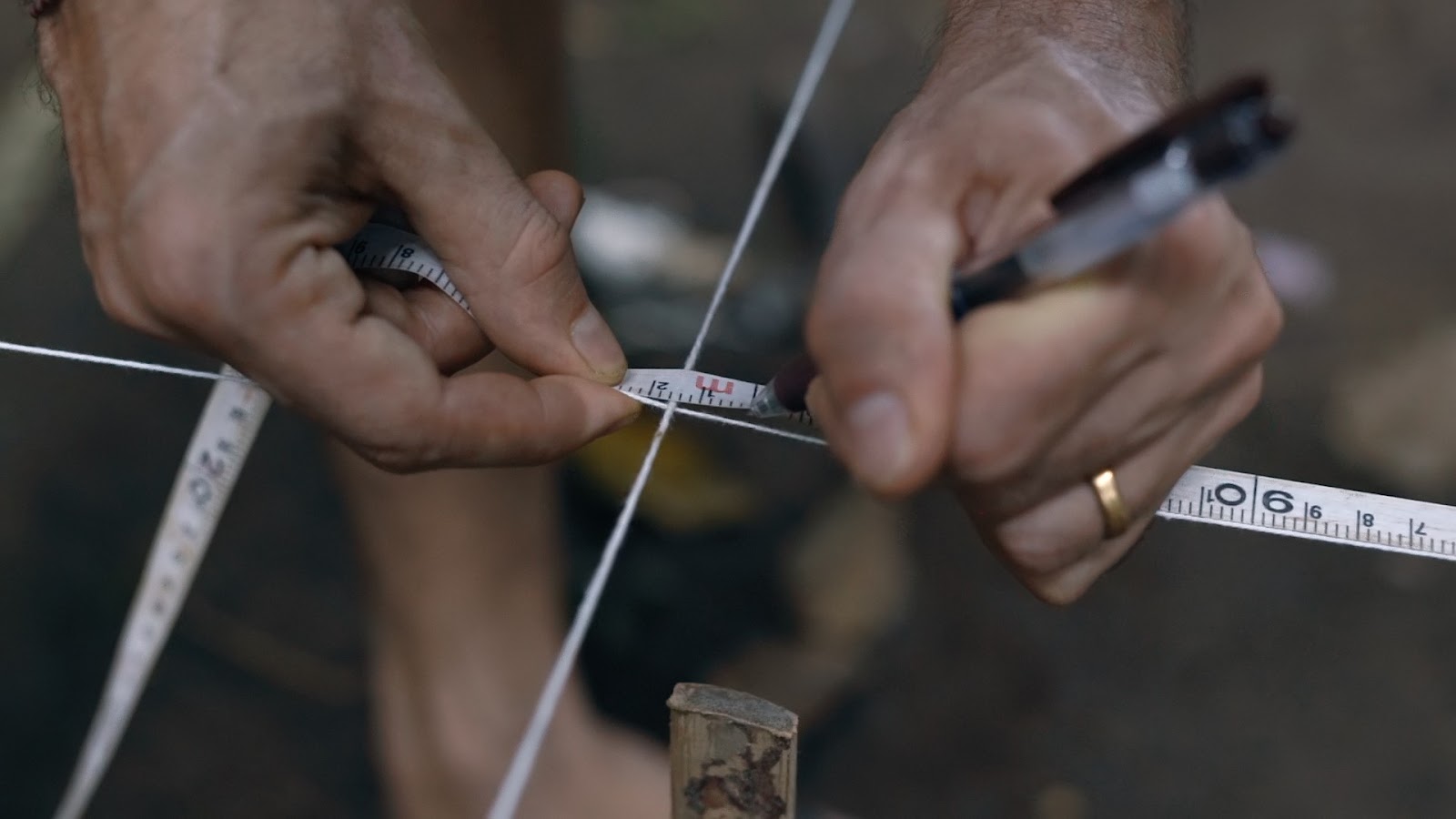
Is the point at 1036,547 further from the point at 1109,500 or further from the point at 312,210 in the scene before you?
the point at 312,210

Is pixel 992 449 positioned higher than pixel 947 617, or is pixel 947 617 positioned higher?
pixel 947 617

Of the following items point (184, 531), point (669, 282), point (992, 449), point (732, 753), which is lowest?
point (732, 753)

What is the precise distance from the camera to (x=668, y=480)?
2434 millimetres

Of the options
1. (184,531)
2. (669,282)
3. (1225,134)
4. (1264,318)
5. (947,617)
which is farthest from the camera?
(669,282)

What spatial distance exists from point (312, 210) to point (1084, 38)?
2.43 feet

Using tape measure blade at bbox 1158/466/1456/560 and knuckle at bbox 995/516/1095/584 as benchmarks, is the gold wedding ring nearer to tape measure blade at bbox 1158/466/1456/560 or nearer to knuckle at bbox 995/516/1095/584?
knuckle at bbox 995/516/1095/584

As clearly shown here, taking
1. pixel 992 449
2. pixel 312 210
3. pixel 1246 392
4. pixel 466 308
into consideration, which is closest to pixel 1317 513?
pixel 1246 392

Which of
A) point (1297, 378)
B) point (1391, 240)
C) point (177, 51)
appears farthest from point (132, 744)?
point (1391, 240)

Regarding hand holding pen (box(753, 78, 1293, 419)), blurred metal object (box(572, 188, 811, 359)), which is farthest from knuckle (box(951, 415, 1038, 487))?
blurred metal object (box(572, 188, 811, 359))

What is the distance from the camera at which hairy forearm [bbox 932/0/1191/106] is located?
1.08 metres

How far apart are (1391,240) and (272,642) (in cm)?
265

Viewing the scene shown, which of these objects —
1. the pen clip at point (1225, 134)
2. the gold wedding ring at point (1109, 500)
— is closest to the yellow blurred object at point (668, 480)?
the gold wedding ring at point (1109, 500)

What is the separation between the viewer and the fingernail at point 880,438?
87 cm

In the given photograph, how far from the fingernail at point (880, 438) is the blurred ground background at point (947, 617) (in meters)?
1.44
